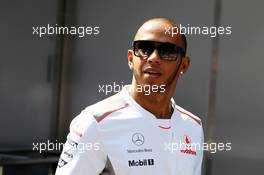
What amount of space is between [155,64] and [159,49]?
0.18 feet

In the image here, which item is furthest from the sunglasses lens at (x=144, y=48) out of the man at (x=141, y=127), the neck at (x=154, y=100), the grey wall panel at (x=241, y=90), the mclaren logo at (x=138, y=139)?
the grey wall panel at (x=241, y=90)

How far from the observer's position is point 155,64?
1.83 metres

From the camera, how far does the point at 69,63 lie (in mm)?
4641

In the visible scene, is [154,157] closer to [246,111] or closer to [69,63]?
[246,111]

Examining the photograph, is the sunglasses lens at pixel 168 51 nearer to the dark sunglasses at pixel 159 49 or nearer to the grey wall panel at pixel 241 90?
the dark sunglasses at pixel 159 49

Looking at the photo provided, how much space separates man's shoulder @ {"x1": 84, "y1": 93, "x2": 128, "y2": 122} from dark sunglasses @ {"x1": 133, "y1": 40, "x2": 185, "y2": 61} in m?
0.18

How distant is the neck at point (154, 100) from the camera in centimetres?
186

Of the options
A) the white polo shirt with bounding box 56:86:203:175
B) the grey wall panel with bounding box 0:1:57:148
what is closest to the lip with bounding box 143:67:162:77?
the white polo shirt with bounding box 56:86:203:175

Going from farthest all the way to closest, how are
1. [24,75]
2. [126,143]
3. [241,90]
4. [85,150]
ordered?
1. [24,75]
2. [241,90]
3. [126,143]
4. [85,150]

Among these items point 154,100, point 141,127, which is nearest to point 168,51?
point 154,100

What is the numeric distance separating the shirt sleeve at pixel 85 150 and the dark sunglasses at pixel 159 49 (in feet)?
0.96

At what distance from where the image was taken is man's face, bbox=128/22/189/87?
5.91 feet

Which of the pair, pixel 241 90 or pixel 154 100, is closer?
pixel 154 100

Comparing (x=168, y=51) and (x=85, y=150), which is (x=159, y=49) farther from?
(x=85, y=150)
